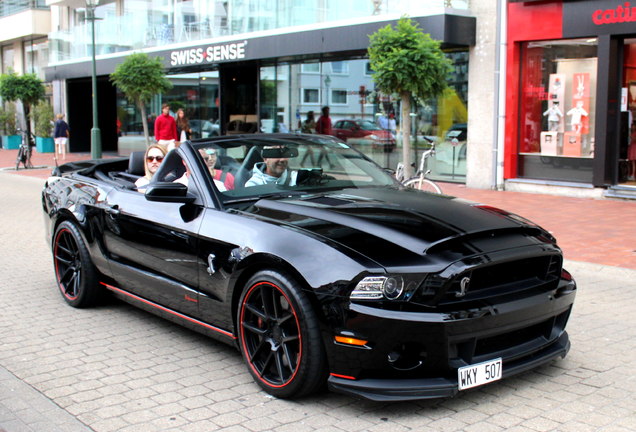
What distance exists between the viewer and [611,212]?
1218 cm

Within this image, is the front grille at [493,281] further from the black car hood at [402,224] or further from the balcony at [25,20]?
the balcony at [25,20]

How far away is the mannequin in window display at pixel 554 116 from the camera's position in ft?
50.3

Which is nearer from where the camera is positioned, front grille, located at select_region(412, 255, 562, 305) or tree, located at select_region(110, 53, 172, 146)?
front grille, located at select_region(412, 255, 562, 305)

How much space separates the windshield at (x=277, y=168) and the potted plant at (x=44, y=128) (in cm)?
3060

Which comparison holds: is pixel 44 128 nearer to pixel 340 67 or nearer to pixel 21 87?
pixel 21 87

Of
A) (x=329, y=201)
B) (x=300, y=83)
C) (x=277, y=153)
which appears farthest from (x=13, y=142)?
(x=329, y=201)

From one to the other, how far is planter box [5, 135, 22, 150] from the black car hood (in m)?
37.7

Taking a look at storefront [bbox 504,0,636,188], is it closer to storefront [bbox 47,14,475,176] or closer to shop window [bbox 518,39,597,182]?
shop window [bbox 518,39,597,182]

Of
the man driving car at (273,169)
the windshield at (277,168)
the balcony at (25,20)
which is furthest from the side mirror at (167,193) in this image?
the balcony at (25,20)

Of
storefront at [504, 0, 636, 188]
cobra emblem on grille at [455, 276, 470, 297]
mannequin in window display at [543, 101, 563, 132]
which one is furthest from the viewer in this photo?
mannequin in window display at [543, 101, 563, 132]

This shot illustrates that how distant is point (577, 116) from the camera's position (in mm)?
14984

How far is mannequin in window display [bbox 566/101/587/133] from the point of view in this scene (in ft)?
48.9

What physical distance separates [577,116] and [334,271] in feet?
41.4

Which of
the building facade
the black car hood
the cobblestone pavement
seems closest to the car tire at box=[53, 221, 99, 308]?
the cobblestone pavement
